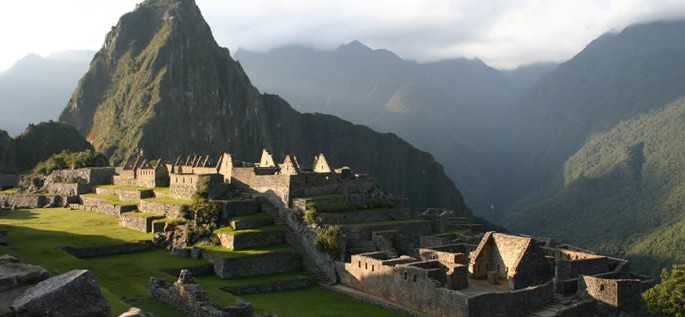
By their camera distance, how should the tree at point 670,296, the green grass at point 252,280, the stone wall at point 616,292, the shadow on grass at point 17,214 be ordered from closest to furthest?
the tree at point 670,296 → the stone wall at point 616,292 → the green grass at point 252,280 → the shadow on grass at point 17,214

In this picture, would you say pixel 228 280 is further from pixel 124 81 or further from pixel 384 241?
pixel 124 81

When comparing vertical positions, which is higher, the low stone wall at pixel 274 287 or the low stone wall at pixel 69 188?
the low stone wall at pixel 69 188

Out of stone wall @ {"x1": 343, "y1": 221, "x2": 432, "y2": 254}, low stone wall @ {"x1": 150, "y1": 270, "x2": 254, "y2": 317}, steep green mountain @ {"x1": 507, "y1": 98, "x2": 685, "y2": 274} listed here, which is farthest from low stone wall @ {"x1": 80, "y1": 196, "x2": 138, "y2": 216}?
steep green mountain @ {"x1": 507, "y1": 98, "x2": 685, "y2": 274}

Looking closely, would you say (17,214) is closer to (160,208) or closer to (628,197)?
(160,208)

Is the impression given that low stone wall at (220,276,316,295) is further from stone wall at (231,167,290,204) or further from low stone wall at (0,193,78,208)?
low stone wall at (0,193,78,208)

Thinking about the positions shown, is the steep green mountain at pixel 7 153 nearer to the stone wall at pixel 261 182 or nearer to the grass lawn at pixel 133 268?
the grass lawn at pixel 133 268

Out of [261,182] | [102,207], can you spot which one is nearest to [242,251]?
[261,182]

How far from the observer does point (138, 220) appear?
40.0 metres

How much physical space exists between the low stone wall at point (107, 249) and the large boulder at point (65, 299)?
790 inches

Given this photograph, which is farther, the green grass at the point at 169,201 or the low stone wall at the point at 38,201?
the low stone wall at the point at 38,201

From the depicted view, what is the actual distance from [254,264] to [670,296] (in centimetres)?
1900

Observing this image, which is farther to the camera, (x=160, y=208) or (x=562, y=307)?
(x=160, y=208)

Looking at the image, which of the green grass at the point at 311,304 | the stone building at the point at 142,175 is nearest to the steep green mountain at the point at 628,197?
the stone building at the point at 142,175

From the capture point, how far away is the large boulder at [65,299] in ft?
41.1
